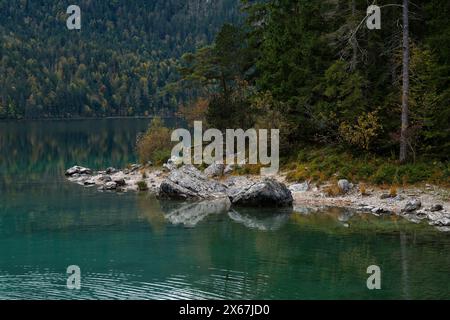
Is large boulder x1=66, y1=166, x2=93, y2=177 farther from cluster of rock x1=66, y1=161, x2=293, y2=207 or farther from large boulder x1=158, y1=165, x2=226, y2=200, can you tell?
large boulder x1=158, y1=165, x2=226, y2=200

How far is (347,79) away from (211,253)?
21.1m

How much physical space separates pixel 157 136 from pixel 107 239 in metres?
35.6

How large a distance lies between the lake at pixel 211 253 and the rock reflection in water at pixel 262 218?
0.06 meters

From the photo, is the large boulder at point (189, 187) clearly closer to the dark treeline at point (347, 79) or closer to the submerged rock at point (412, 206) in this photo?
the dark treeline at point (347, 79)

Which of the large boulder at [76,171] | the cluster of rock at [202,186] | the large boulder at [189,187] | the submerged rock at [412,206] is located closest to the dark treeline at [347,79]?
the submerged rock at [412,206]

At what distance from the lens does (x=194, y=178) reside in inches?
1745

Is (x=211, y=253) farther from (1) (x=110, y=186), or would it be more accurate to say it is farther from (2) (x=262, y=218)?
(1) (x=110, y=186)

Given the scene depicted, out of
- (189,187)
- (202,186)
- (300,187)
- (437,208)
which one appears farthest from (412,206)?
(189,187)

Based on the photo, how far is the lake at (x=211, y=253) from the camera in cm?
2167

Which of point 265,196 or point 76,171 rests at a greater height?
point 76,171

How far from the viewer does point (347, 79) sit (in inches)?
1714

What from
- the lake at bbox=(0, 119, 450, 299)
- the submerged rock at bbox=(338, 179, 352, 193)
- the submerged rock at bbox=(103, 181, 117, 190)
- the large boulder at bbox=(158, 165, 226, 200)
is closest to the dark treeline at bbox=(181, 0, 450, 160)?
the submerged rock at bbox=(338, 179, 352, 193)
